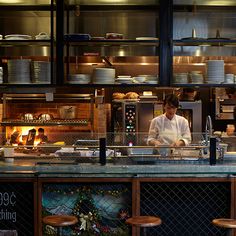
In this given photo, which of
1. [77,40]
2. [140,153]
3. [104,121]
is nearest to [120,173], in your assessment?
[140,153]

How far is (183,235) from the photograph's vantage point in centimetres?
534

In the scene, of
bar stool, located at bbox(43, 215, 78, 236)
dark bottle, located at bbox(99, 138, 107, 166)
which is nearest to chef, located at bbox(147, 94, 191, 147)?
dark bottle, located at bbox(99, 138, 107, 166)

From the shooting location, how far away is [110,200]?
5.29 metres

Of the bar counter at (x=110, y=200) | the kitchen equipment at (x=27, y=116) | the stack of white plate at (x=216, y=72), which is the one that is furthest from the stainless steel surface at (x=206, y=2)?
the kitchen equipment at (x=27, y=116)

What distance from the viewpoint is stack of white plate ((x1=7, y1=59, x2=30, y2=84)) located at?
20.0ft

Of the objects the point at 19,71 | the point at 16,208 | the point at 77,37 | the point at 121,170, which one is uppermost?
the point at 77,37

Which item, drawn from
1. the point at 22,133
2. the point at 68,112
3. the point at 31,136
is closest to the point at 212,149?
the point at 68,112

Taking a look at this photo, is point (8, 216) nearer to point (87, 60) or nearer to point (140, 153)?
point (140, 153)

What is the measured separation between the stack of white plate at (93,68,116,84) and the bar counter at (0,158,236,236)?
46.6 inches

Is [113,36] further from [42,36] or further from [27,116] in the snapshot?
[27,116]

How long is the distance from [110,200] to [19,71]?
193 cm

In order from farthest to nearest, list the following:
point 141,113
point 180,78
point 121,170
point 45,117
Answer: point 141,113 → point 45,117 → point 180,78 → point 121,170

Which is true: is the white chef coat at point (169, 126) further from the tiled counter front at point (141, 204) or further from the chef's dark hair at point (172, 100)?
the tiled counter front at point (141, 204)

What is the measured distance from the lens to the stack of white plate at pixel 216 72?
19.7 ft
